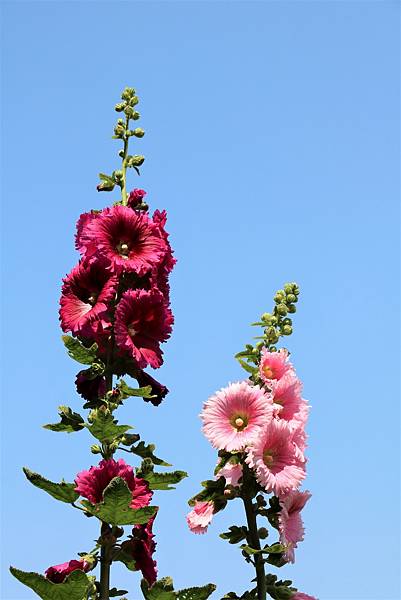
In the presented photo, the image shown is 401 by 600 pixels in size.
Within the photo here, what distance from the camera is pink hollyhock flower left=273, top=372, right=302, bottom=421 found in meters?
6.04

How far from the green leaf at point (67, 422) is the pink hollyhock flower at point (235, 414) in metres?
0.83

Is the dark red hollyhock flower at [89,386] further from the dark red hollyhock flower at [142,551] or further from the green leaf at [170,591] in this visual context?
the green leaf at [170,591]

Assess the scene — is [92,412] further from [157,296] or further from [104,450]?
[157,296]

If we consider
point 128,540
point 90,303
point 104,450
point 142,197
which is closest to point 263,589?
point 128,540

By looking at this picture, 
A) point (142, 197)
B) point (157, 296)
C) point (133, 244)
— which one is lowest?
point (157, 296)

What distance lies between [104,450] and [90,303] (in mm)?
991

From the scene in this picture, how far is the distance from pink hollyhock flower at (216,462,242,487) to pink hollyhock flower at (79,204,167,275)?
1454 mm

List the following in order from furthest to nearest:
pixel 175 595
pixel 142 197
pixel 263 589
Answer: pixel 142 197 < pixel 263 589 < pixel 175 595

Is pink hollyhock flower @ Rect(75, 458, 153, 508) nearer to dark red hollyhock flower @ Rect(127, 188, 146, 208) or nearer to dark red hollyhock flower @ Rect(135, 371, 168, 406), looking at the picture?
dark red hollyhock flower @ Rect(135, 371, 168, 406)

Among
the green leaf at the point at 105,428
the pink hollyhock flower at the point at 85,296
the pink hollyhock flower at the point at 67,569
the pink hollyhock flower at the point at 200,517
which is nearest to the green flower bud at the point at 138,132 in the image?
the pink hollyhock flower at the point at 85,296

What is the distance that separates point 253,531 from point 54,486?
1.34 meters

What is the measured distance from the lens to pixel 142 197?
625 centimetres

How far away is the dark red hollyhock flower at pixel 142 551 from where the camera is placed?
5453mm

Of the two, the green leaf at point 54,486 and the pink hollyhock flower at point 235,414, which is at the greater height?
the pink hollyhock flower at point 235,414
